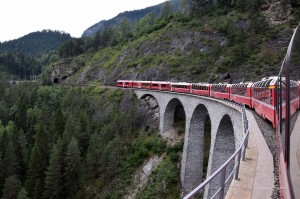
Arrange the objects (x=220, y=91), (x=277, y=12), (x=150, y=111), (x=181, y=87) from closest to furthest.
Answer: (x=220, y=91) → (x=181, y=87) → (x=150, y=111) → (x=277, y=12)

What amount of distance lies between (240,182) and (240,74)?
46.8m

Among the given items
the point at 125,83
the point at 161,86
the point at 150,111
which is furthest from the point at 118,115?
the point at 125,83

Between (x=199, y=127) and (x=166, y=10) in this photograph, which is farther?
(x=166, y=10)

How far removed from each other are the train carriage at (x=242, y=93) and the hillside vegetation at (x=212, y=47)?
2708 centimetres

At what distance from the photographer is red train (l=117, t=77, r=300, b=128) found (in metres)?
5.83

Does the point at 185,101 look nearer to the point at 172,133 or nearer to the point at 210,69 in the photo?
the point at 172,133

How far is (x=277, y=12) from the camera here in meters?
62.3

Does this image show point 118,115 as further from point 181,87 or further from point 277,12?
point 277,12

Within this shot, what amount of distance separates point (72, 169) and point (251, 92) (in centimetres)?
2909

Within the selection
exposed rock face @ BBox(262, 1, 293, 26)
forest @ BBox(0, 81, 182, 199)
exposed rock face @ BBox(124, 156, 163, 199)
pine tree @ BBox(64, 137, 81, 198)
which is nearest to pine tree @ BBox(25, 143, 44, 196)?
forest @ BBox(0, 81, 182, 199)

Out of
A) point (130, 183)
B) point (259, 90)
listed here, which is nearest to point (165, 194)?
point (130, 183)

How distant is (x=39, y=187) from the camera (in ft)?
118

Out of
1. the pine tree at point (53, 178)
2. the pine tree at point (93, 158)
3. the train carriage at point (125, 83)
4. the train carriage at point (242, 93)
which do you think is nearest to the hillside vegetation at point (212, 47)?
the train carriage at point (125, 83)

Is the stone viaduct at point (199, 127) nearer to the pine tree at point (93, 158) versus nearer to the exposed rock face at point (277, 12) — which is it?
the pine tree at point (93, 158)
